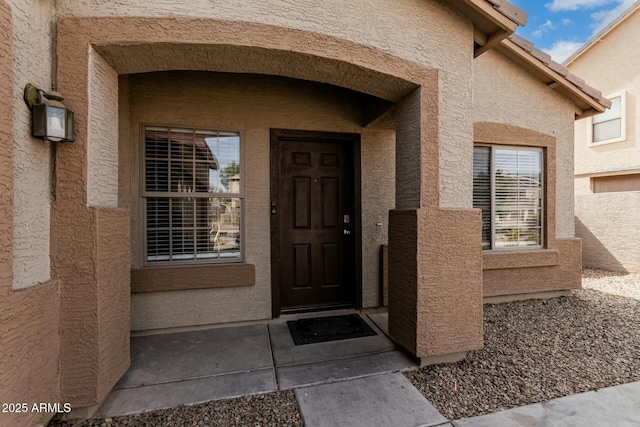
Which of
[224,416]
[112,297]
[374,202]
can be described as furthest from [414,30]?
[224,416]

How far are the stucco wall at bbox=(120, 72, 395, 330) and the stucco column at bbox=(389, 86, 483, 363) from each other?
1.17 metres

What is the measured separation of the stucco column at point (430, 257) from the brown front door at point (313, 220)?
1307mm

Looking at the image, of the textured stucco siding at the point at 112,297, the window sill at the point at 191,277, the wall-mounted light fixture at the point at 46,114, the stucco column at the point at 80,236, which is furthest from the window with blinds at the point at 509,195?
the wall-mounted light fixture at the point at 46,114

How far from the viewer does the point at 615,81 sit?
884 centimetres

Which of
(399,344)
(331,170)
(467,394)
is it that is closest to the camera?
(467,394)

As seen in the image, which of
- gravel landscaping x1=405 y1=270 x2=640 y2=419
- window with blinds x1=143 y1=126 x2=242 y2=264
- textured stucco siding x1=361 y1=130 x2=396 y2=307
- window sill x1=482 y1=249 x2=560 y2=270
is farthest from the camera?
window sill x1=482 y1=249 x2=560 y2=270

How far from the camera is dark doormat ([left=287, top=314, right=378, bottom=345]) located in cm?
346

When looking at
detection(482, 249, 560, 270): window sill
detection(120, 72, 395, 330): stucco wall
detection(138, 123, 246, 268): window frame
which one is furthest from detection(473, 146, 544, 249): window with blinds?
detection(138, 123, 246, 268): window frame

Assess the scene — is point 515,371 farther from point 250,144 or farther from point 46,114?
point 46,114

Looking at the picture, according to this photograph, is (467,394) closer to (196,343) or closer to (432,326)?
(432,326)

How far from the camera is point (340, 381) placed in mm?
2662

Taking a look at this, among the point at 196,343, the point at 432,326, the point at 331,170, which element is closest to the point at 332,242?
the point at 331,170

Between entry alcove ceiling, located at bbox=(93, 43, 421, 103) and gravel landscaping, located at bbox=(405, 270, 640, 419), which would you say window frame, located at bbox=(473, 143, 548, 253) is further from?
entry alcove ceiling, located at bbox=(93, 43, 421, 103)

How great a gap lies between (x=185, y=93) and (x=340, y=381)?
12.5 ft
